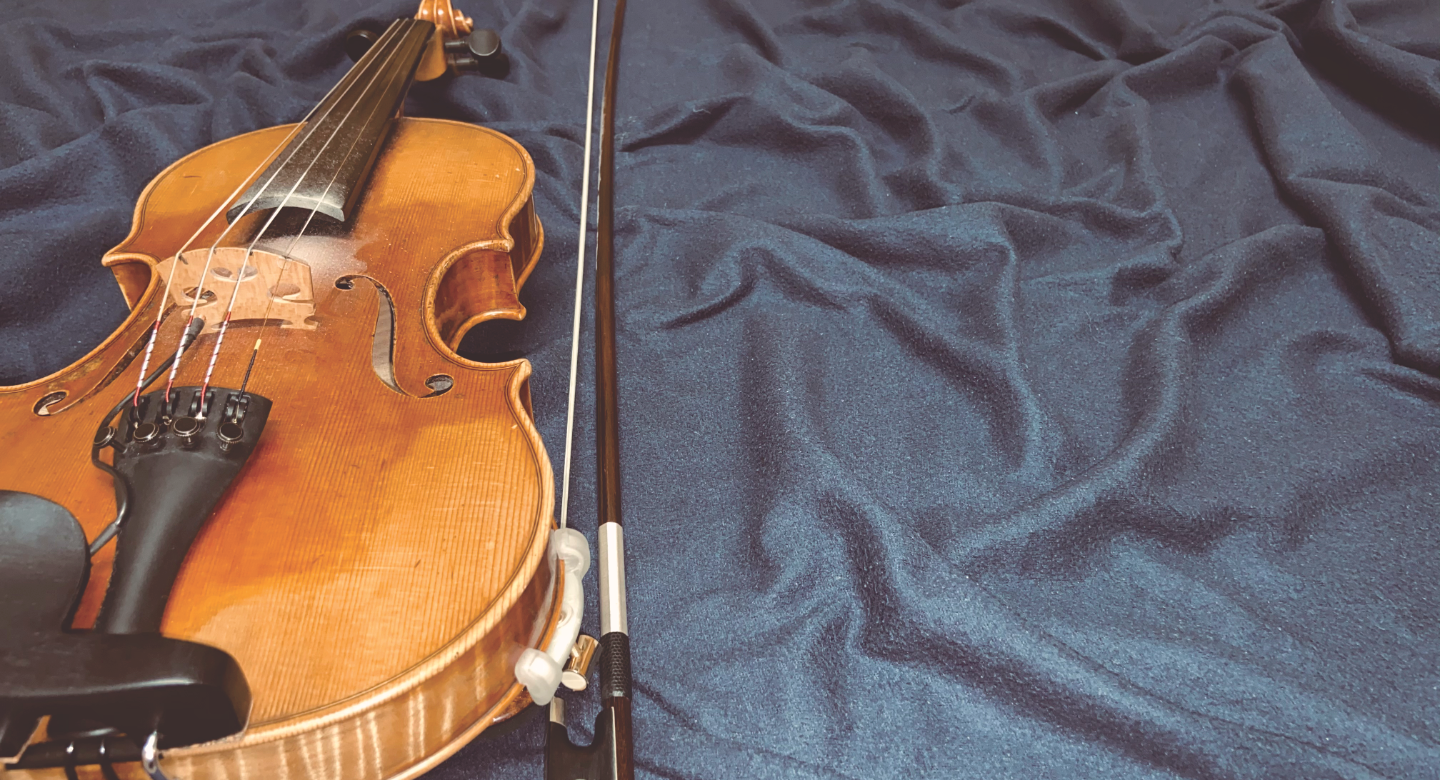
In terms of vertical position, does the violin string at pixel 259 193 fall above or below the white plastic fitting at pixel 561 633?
above

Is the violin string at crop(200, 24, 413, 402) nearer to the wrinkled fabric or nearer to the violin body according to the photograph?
the violin body

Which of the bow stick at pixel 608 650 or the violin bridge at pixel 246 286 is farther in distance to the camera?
the violin bridge at pixel 246 286

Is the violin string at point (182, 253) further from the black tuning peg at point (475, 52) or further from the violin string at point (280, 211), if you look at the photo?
the black tuning peg at point (475, 52)

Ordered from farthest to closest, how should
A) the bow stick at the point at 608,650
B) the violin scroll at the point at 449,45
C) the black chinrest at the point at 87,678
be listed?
the violin scroll at the point at 449,45, the bow stick at the point at 608,650, the black chinrest at the point at 87,678

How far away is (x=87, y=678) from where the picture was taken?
381mm

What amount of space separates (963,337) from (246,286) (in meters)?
0.64

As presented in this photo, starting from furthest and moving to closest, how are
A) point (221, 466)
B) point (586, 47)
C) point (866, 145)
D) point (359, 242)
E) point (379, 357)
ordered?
point (586, 47) → point (866, 145) → point (359, 242) → point (379, 357) → point (221, 466)

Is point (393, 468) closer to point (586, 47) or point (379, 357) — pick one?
point (379, 357)

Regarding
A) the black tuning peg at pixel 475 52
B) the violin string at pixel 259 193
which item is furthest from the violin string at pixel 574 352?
the violin string at pixel 259 193

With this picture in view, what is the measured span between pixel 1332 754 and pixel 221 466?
0.72m

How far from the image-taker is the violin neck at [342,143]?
799 millimetres

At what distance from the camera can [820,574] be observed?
711 millimetres

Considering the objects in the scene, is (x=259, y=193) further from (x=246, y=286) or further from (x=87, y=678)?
(x=87, y=678)

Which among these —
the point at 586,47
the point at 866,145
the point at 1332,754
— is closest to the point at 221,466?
the point at 1332,754
